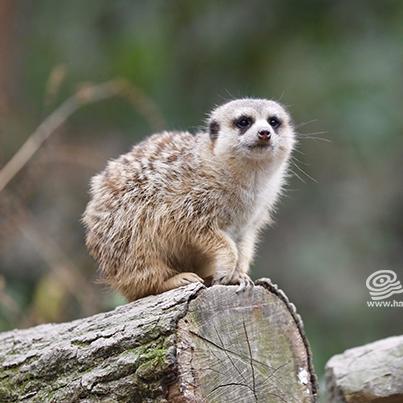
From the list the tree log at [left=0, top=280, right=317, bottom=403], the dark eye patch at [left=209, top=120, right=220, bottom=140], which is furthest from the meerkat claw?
the dark eye patch at [left=209, top=120, right=220, bottom=140]

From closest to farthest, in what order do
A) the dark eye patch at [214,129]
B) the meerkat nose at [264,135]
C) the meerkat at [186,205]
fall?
the meerkat at [186,205]
the meerkat nose at [264,135]
the dark eye patch at [214,129]

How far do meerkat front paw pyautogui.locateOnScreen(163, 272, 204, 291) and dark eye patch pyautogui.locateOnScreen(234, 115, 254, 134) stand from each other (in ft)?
2.77

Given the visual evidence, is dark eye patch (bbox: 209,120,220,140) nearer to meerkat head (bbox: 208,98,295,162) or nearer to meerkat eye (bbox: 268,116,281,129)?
meerkat head (bbox: 208,98,295,162)

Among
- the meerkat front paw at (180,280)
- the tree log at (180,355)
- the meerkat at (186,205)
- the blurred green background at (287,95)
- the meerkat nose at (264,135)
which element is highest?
the blurred green background at (287,95)

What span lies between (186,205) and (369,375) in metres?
1.09

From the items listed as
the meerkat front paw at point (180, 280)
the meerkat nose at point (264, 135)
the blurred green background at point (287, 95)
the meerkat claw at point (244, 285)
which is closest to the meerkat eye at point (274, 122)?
the meerkat nose at point (264, 135)

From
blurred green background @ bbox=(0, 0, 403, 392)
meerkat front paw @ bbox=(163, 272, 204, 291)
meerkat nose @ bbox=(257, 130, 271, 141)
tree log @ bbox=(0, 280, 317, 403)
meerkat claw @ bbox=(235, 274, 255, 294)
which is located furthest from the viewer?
blurred green background @ bbox=(0, 0, 403, 392)

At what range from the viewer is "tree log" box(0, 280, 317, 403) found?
3340mm

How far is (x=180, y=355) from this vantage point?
332 centimetres

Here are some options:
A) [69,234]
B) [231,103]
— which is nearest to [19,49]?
[69,234]

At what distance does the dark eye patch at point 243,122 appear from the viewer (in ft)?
15.0

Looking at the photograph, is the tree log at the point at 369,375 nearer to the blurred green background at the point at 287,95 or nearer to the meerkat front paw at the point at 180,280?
the meerkat front paw at the point at 180,280

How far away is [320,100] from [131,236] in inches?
230

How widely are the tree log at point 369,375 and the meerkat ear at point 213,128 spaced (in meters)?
1.20
